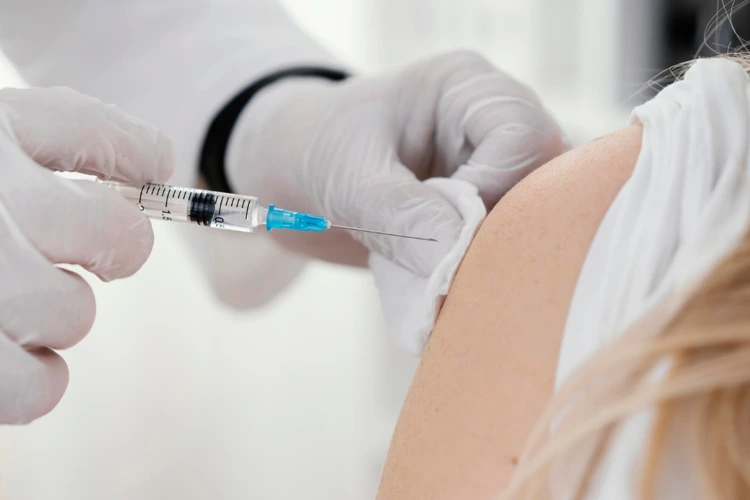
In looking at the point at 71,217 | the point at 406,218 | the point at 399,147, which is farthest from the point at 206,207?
the point at 399,147

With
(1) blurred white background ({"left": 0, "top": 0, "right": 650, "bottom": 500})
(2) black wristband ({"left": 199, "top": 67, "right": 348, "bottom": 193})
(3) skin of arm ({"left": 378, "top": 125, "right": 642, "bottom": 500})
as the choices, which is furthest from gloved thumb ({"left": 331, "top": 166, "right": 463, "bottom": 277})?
(1) blurred white background ({"left": 0, "top": 0, "right": 650, "bottom": 500})

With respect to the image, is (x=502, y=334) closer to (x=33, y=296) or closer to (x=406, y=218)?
(x=406, y=218)

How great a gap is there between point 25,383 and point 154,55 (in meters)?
0.85

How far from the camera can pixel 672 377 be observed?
1.56ft

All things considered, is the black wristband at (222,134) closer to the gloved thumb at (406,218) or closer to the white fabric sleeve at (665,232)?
the gloved thumb at (406,218)

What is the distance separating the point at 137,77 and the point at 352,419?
1.45 meters

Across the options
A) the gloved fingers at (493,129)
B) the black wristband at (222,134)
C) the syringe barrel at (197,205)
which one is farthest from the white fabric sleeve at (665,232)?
the black wristband at (222,134)

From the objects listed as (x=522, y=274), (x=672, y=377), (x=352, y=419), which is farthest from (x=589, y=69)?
(x=672, y=377)

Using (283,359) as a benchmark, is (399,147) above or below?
above

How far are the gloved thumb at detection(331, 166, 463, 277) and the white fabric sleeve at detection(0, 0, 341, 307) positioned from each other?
1.74 feet

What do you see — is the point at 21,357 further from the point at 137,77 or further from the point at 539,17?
the point at 539,17

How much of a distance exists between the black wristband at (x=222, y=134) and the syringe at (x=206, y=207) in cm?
50

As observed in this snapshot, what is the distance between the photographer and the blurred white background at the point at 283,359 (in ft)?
5.81

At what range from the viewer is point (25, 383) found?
2.49 feet
